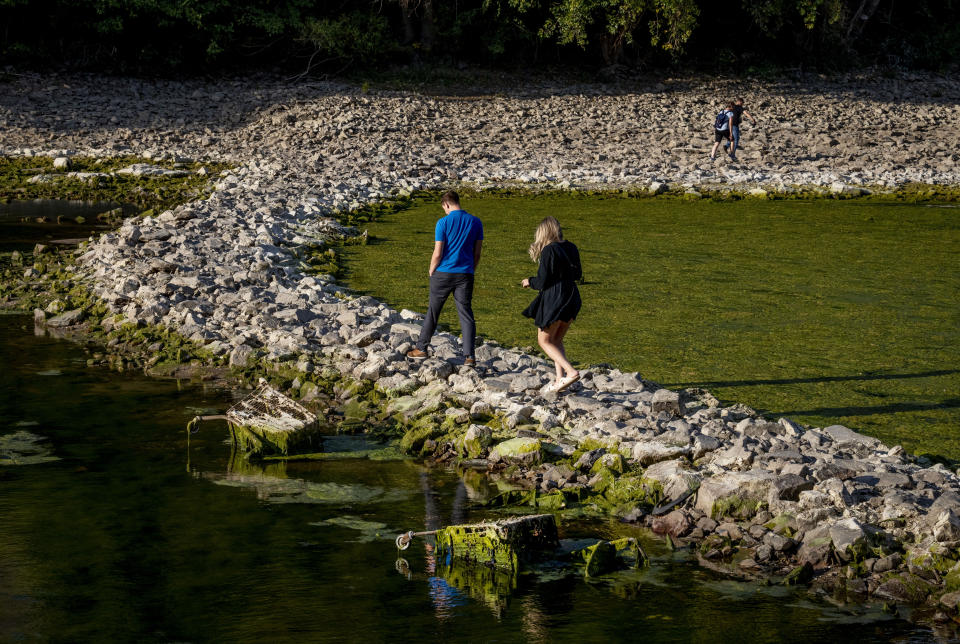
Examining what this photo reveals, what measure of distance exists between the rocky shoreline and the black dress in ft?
2.56

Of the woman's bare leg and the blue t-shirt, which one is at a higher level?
the blue t-shirt

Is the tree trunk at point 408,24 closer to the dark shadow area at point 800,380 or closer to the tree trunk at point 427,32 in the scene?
the tree trunk at point 427,32

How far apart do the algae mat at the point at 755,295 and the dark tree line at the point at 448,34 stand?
17.3 m

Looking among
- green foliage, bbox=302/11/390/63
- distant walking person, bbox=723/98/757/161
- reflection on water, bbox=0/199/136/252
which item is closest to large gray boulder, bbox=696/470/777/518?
reflection on water, bbox=0/199/136/252

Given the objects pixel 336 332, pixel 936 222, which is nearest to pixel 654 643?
pixel 336 332

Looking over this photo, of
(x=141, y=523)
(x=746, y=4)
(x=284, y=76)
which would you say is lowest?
(x=141, y=523)

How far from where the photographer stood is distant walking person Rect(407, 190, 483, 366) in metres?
10.8

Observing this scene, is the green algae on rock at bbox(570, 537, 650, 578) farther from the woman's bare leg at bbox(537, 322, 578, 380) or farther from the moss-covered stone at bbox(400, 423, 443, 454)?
the woman's bare leg at bbox(537, 322, 578, 380)

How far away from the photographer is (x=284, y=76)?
4038cm

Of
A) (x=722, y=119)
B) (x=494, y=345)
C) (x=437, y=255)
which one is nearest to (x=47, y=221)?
(x=494, y=345)

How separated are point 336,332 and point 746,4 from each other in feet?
115

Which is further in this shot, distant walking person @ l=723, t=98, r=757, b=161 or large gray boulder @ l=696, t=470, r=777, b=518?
distant walking person @ l=723, t=98, r=757, b=161

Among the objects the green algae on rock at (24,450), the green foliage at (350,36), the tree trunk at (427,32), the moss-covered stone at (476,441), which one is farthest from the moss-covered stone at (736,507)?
the tree trunk at (427,32)

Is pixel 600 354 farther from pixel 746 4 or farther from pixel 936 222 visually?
pixel 746 4
